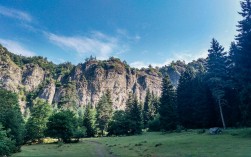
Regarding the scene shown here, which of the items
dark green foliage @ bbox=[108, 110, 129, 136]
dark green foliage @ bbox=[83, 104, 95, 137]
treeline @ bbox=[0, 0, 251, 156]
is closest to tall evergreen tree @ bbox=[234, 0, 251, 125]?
treeline @ bbox=[0, 0, 251, 156]

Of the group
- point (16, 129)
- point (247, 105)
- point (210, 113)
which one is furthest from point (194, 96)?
point (16, 129)

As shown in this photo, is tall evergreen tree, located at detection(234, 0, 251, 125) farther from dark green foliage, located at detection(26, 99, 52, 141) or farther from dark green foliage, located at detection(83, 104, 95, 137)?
dark green foliage, located at detection(83, 104, 95, 137)

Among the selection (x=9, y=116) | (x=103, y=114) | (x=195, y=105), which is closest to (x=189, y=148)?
(x=9, y=116)

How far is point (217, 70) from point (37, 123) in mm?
51949

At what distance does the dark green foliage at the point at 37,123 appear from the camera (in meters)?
70.5

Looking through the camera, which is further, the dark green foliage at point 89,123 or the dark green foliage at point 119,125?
the dark green foliage at point 89,123

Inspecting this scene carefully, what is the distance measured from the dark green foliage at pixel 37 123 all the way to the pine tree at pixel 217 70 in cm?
Answer: 4873

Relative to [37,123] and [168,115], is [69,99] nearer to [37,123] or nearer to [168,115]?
[37,123]

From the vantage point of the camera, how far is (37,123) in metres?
73.2

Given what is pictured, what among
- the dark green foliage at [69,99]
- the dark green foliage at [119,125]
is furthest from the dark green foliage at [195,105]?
the dark green foliage at [69,99]

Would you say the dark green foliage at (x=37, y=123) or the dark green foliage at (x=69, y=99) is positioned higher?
the dark green foliage at (x=69, y=99)

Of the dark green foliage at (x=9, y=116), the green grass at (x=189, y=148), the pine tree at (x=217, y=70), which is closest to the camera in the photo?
the green grass at (x=189, y=148)

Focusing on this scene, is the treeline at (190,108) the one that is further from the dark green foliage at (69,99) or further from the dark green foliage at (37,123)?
the dark green foliage at (69,99)

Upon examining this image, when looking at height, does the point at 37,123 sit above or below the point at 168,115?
below
